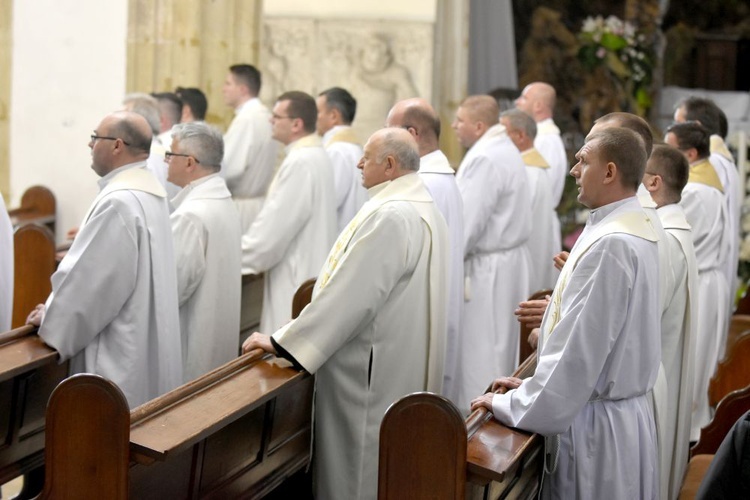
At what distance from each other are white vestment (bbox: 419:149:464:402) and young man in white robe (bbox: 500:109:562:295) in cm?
188

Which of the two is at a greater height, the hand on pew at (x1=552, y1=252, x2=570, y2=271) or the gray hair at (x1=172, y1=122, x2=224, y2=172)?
the gray hair at (x1=172, y1=122, x2=224, y2=172)

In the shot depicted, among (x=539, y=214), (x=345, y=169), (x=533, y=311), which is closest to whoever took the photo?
(x=533, y=311)

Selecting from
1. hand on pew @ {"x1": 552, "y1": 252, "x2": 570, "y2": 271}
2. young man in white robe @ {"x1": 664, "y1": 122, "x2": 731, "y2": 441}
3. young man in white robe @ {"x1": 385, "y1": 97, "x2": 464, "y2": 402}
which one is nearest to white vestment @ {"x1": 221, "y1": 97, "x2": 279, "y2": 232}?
young man in white robe @ {"x1": 385, "y1": 97, "x2": 464, "y2": 402}

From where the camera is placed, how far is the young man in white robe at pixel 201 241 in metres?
5.26

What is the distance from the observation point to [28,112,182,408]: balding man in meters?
4.54

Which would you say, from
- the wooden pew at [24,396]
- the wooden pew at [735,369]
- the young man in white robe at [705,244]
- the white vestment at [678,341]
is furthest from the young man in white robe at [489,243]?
the wooden pew at [24,396]

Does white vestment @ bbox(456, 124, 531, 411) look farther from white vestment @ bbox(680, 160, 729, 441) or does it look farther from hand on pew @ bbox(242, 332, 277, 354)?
hand on pew @ bbox(242, 332, 277, 354)

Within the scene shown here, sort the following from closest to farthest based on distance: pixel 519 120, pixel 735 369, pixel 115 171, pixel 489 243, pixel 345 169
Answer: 1. pixel 115 171
2. pixel 735 369
3. pixel 489 243
4. pixel 345 169
5. pixel 519 120

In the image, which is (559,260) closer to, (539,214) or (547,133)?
(539,214)

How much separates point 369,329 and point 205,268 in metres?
1.12

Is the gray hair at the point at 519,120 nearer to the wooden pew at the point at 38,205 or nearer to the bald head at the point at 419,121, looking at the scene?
the bald head at the point at 419,121

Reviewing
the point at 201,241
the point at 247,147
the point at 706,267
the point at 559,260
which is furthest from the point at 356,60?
the point at 559,260

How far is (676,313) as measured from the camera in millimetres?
4566

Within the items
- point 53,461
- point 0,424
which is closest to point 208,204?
point 0,424
